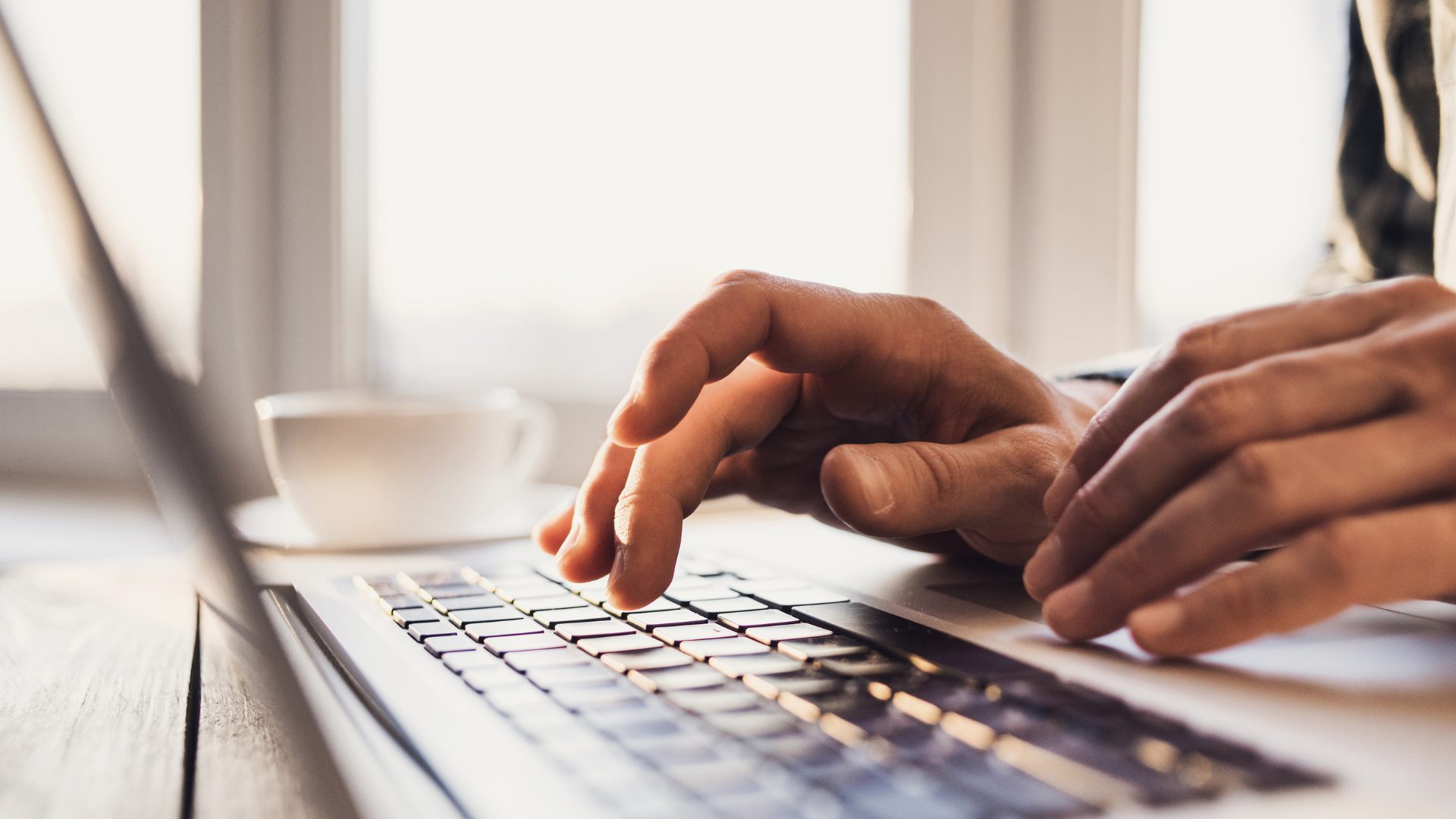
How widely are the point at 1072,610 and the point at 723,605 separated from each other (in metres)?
0.13

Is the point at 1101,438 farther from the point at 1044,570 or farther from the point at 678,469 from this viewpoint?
the point at 678,469

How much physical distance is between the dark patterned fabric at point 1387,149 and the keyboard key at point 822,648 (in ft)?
2.12

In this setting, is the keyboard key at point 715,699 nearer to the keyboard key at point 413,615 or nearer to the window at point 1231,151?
the keyboard key at point 413,615

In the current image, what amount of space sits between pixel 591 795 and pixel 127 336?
0.42 ft

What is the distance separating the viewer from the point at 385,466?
640 millimetres

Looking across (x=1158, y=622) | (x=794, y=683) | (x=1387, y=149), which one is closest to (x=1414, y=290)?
(x=1158, y=622)

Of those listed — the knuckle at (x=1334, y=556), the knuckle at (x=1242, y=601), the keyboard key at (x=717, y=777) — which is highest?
the knuckle at (x=1334, y=556)

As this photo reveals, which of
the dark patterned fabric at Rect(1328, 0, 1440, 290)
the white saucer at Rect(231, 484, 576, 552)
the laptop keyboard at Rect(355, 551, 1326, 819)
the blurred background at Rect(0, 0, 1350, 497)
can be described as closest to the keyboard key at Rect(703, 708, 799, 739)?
the laptop keyboard at Rect(355, 551, 1326, 819)

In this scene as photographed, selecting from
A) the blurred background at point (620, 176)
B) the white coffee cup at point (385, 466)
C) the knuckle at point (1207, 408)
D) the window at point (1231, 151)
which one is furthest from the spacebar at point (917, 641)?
the window at point (1231, 151)

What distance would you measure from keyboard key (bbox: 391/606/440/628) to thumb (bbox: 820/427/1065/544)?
0.50 ft

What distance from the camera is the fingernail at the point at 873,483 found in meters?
0.40

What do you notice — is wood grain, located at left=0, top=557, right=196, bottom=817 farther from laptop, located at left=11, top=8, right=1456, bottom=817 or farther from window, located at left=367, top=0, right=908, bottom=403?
window, located at left=367, top=0, right=908, bottom=403

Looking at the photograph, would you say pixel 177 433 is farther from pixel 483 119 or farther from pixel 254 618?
pixel 483 119

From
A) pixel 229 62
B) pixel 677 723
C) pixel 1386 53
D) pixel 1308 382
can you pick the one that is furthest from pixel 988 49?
pixel 677 723
